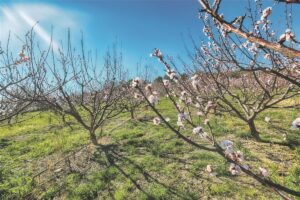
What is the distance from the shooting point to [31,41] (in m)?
6.76

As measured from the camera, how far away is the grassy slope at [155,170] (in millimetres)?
5871

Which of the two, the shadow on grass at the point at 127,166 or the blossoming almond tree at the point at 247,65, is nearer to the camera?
the blossoming almond tree at the point at 247,65

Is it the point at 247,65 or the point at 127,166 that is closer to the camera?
the point at 247,65

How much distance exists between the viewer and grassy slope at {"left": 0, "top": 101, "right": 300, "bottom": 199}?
5.87m

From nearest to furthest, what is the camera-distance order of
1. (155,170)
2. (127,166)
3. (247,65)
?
(247,65) < (155,170) < (127,166)

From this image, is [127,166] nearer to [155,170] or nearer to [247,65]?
[155,170]

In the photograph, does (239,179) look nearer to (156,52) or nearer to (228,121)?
(156,52)

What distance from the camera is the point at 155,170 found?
706cm

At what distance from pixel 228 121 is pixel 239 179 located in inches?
220

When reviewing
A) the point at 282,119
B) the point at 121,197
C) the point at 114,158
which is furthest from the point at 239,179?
the point at 282,119

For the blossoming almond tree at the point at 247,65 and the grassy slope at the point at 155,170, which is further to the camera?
the grassy slope at the point at 155,170

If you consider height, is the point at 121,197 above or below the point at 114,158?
below

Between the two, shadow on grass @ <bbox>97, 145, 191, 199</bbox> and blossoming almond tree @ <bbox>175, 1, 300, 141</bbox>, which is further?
shadow on grass @ <bbox>97, 145, 191, 199</bbox>

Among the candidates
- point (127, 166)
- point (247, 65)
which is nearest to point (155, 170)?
point (127, 166)
